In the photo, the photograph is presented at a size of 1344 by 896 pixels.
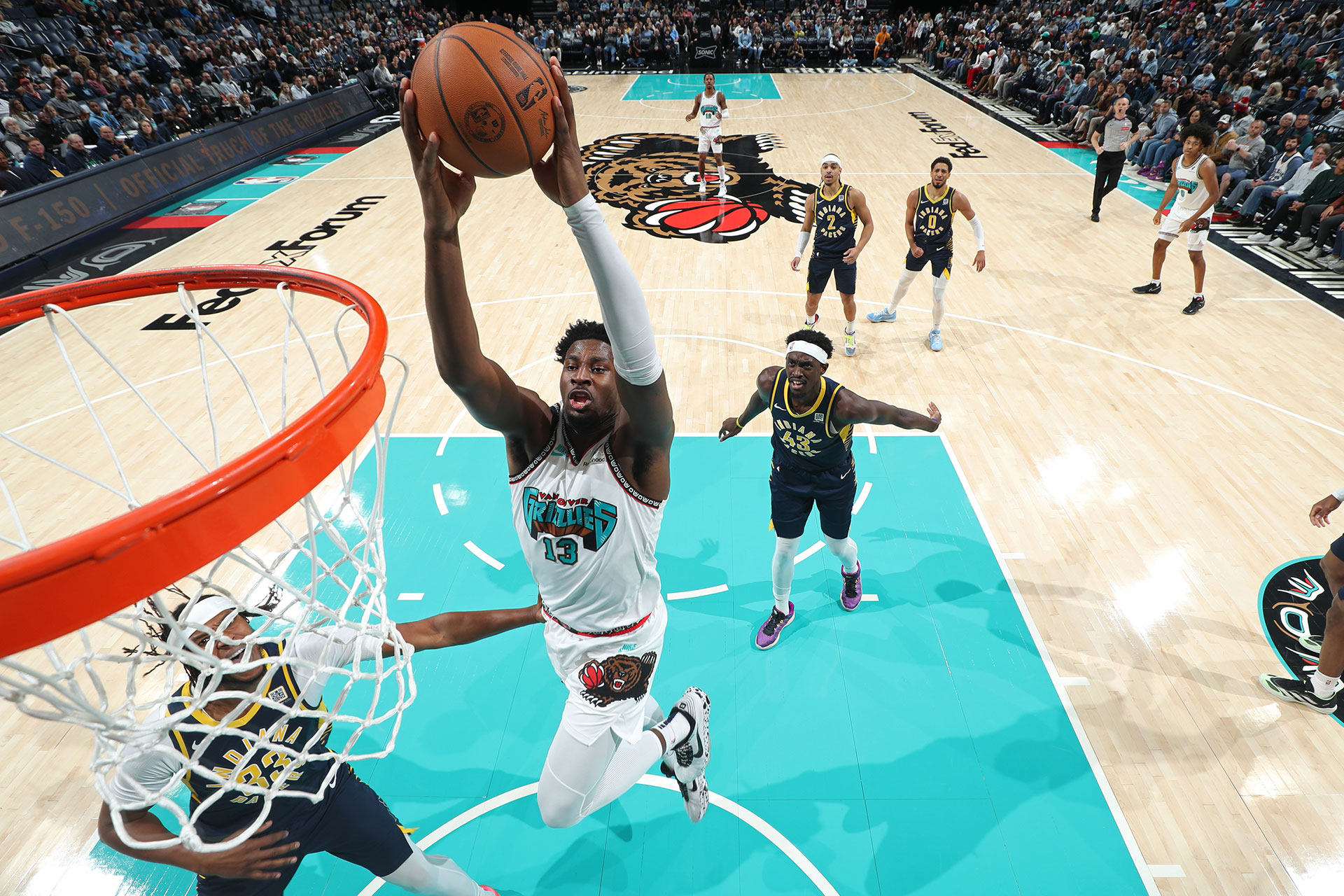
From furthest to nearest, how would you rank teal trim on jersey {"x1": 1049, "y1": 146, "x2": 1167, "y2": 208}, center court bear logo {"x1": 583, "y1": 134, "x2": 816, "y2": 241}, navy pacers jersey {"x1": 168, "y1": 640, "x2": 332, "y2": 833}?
teal trim on jersey {"x1": 1049, "y1": 146, "x2": 1167, "y2": 208} < center court bear logo {"x1": 583, "y1": 134, "x2": 816, "y2": 241} < navy pacers jersey {"x1": 168, "y1": 640, "x2": 332, "y2": 833}

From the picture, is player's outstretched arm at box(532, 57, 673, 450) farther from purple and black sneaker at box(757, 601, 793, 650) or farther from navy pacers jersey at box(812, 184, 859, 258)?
navy pacers jersey at box(812, 184, 859, 258)

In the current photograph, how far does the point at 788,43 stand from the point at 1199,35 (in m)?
13.3

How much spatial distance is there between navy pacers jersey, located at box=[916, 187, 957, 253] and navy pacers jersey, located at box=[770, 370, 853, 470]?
3.93 meters

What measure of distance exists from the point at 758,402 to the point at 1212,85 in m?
16.5

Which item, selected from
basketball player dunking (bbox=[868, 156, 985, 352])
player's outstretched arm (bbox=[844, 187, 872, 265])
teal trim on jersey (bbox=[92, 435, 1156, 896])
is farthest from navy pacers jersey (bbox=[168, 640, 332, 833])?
basketball player dunking (bbox=[868, 156, 985, 352])

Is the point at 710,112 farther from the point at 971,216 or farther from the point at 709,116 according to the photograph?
the point at 971,216

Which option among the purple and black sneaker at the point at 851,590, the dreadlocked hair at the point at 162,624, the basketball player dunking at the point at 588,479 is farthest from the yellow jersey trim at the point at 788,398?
the dreadlocked hair at the point at 162,624

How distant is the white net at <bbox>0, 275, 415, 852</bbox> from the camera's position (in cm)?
188

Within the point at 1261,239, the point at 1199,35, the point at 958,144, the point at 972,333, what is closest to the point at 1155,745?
the point at 972,333

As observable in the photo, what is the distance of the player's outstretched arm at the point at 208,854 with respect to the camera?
2127mm

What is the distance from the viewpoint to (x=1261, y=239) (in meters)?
10.2

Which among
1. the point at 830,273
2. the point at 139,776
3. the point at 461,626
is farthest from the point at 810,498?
the point at 830,273

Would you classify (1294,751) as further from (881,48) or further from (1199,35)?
(881,48)

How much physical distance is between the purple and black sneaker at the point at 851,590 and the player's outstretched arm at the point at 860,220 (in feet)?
11.5
